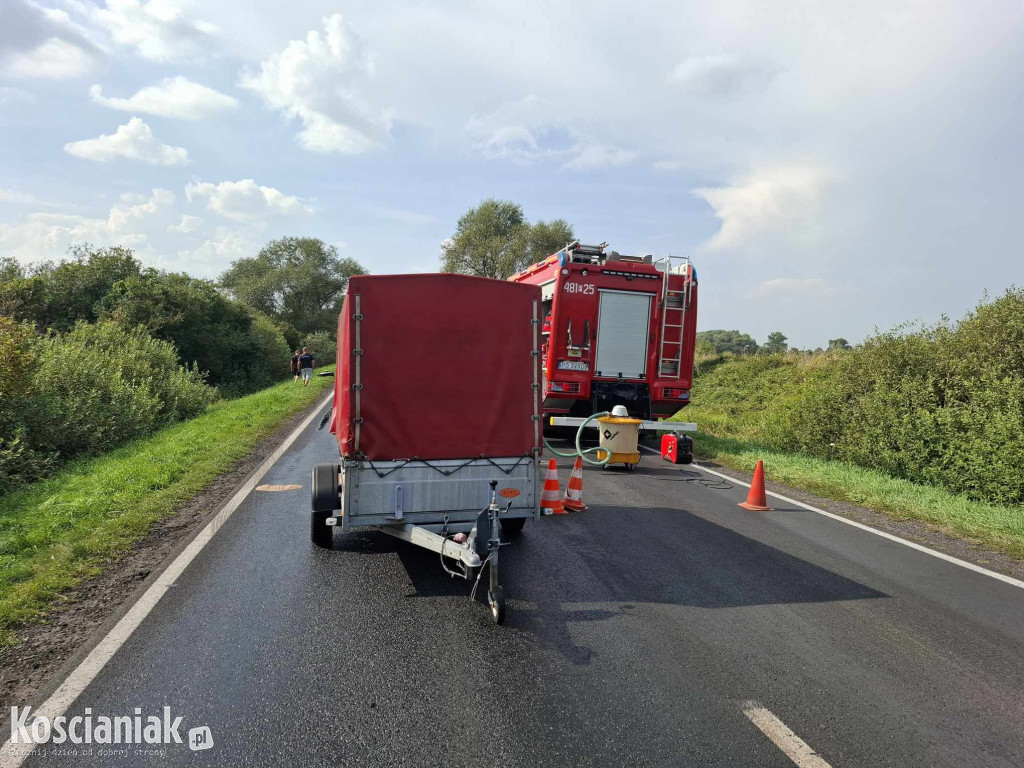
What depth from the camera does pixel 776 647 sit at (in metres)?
4.32

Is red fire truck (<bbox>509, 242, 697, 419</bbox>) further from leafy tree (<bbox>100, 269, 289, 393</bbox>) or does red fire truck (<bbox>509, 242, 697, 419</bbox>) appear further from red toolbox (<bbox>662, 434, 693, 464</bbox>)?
leafy tree (<bbox>100, 269, 289, 393</bbox>)

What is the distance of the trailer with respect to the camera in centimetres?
539

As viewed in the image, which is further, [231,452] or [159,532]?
[231,452]

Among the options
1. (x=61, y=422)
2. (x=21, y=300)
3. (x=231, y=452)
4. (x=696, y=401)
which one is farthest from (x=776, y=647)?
(x=21, y=300)

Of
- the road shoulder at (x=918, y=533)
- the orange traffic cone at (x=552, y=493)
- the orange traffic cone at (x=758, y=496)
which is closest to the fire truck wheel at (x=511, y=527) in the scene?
the orange traffic cone at (x=552, y=493)

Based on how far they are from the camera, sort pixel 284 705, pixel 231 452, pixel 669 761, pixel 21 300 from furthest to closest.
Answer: pixel 21 300
pixel 231 452
pixel 284 705
pixel 669 761

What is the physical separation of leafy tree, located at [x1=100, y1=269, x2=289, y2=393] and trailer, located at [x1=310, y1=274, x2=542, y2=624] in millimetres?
21670

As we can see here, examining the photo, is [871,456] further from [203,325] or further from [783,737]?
[203,325]

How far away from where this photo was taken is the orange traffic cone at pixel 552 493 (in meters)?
7.46

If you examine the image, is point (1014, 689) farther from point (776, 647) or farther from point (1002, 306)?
point (1002, 306)

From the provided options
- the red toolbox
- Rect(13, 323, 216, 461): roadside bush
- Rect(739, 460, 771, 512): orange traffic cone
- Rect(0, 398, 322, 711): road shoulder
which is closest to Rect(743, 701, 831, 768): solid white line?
Rect(0, 398, 322, 711): road shoulder

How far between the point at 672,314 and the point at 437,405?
28.1 ft

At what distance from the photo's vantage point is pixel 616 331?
1291 cm

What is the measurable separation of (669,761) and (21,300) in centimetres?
2953
